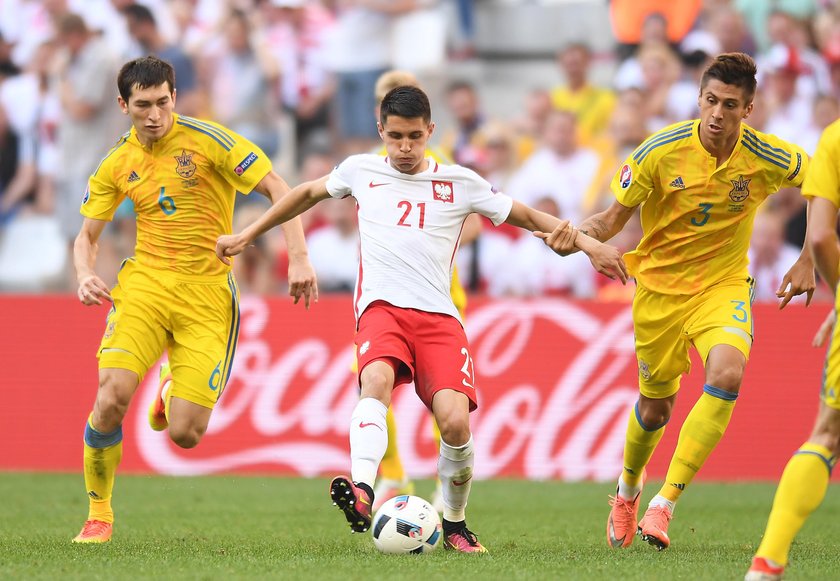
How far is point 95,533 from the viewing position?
291 inches

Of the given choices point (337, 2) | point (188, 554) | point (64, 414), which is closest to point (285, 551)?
point (188, 554)

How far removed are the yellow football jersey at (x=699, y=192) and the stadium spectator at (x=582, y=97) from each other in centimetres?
786

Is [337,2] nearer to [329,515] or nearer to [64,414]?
[64,414]

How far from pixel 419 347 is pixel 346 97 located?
982cm

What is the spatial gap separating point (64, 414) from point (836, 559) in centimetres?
873

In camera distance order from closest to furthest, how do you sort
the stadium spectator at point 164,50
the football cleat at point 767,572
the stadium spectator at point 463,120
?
1. the football cleat at point 767,572
2. the stadium spectator at point 463,120
3. the stadium spectator at point 164,50

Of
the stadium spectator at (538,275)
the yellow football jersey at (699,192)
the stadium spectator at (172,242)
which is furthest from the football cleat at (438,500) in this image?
the stadium spectator at (538,275)

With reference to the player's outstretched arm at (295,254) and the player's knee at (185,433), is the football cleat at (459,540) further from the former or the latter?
Result: the player's knee at (185,433)

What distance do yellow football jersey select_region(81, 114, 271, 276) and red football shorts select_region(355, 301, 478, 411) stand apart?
4.92 ft

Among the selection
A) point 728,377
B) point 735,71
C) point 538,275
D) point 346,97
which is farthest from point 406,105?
point 346,97

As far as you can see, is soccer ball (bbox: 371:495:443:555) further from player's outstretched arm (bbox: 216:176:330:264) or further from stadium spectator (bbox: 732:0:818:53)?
stadium spectator (bbox: 732:0:818:53)

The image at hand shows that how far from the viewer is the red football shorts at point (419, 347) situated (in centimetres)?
662

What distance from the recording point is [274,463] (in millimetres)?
12727

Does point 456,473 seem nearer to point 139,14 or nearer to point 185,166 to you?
point 185,166
